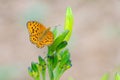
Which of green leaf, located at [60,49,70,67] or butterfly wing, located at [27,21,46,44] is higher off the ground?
butterfly wing, located at [27,21,46,44]

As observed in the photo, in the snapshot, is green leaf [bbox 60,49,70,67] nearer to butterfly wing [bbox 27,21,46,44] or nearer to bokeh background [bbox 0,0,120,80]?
butterfly wing [bbox 27,21,46,44]

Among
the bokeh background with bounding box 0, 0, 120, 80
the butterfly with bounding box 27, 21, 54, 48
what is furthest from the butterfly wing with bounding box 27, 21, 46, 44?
the bokeh background with bounding box 0, 0, 120, 80

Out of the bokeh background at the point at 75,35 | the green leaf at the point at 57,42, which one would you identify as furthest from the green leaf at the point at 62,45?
the bokeh background at the point at 75,35

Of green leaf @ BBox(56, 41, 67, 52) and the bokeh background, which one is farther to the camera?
the bokeh background

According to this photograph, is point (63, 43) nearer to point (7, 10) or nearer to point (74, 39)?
point (74, 39)

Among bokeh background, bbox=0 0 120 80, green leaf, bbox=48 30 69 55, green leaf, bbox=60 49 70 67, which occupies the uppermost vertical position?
bokeh background, bbox=0 0 120 80

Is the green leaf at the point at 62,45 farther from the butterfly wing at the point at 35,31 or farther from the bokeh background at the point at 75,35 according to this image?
the bokeh background at the point at 75,35

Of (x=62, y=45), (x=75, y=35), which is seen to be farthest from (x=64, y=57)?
(x=75, y=35)

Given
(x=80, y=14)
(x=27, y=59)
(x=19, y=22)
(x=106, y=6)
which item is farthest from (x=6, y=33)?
(x=106, y=6)

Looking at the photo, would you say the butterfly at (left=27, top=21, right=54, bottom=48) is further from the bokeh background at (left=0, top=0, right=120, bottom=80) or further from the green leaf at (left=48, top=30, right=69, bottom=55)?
the bokeh background at (left=0, top=0, right=120, bottom=80)
